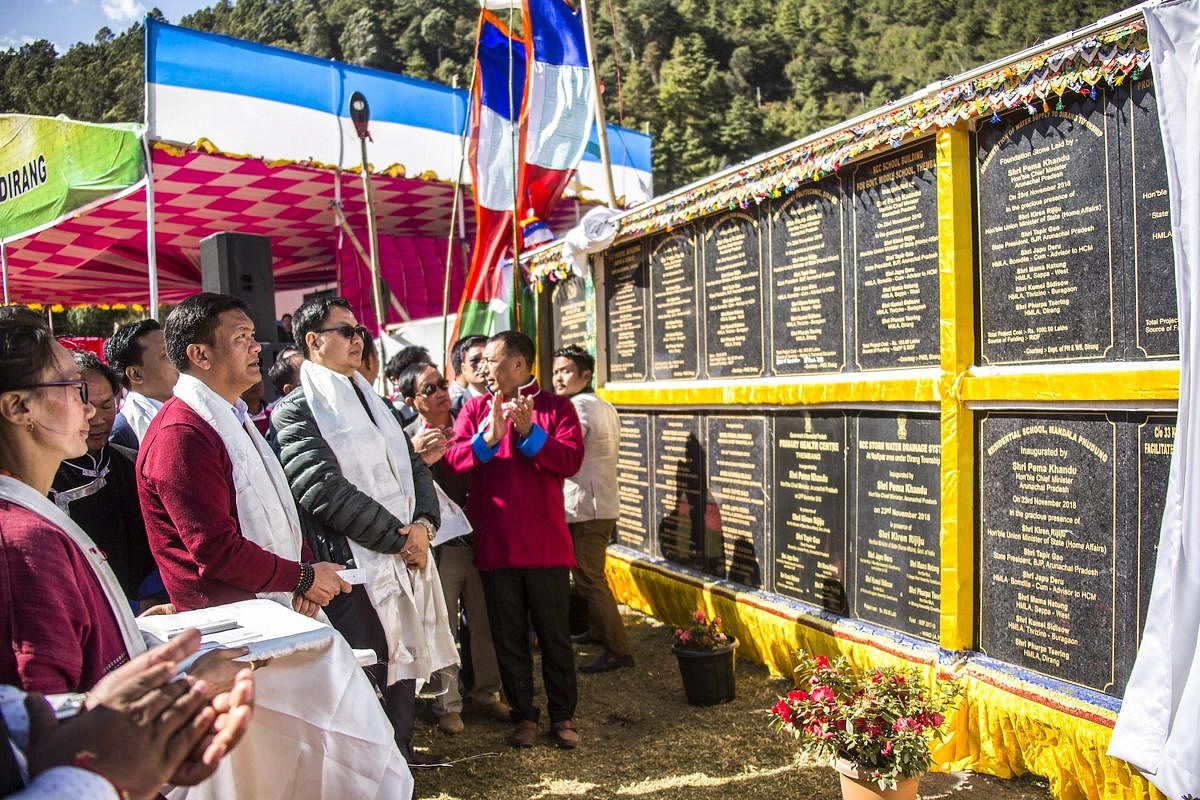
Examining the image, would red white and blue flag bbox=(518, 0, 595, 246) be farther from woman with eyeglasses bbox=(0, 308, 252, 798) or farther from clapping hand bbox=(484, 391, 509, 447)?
woman with eyeglasses bbox=(0, 308, 252, 798)

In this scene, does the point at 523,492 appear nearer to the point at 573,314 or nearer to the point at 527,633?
the point at 527,633

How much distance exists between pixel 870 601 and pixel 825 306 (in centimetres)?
146

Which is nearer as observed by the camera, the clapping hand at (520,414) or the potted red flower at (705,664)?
the clapping hand at (520,414)

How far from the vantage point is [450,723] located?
408 cm

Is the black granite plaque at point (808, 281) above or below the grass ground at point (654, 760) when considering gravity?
above

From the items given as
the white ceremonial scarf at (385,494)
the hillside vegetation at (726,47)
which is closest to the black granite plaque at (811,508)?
the white ceremonial scarf at (385,494)

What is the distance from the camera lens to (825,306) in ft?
14.0

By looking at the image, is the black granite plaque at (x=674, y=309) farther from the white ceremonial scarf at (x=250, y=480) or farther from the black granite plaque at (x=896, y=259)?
the white ceremonial scarf at (x=250, y=480)

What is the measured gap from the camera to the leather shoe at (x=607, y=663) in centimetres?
482

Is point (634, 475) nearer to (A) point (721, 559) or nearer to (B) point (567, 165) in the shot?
(A) point (721, 559)

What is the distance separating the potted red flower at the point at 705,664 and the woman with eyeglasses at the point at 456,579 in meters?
0.93

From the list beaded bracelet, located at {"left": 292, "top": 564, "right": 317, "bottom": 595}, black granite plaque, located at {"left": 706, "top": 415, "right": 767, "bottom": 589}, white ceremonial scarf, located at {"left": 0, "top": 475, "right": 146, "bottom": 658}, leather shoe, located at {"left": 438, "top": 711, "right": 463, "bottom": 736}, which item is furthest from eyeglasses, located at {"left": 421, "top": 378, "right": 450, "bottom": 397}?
white ceremonial scarf, located at {"left": 0, "top": 475, "right": 146, "bottom": 658}

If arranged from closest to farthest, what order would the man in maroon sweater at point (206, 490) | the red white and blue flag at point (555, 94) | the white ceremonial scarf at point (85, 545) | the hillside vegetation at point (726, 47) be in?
the white ceremonial scarf at point (85, 545) < the man in maroon sweater at point (206, 490) < the red white and blue flag at point (555, 94) < the hillside vegetation at point (726, 47)

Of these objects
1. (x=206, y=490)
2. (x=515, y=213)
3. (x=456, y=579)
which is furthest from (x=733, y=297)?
(x=206, y=490)
